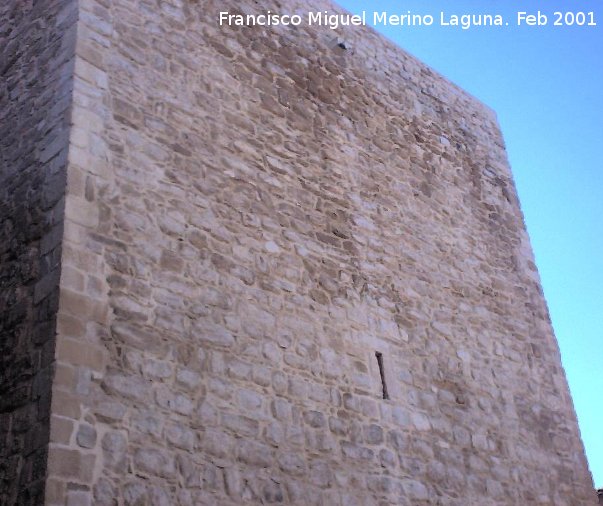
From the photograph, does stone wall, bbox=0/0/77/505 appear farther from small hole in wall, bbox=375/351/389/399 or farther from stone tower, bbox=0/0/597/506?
small hole in wall, bbox=375/351/389/399

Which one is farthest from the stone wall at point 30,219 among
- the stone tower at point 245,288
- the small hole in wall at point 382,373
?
the small hole in wall at point 382,373

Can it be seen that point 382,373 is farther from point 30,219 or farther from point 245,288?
point 30,219

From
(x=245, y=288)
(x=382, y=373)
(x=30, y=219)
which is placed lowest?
(x=382, y=373)

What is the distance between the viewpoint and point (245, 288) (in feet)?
16.4

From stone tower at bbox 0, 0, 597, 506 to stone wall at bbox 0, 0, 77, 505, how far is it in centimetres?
2

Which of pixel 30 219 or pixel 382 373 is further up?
pixel 30 219

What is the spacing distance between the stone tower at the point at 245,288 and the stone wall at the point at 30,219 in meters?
0.02

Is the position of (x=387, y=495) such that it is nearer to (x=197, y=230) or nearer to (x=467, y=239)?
(x=197, y=230)

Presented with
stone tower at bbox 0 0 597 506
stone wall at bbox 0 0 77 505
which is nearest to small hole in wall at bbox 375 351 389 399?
stone tower at bbox 0 0 597 506

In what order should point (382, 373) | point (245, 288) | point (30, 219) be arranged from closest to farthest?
point (30, 219) < point (245, 288) < point (382, 373)

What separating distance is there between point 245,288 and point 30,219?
1360 millimetres

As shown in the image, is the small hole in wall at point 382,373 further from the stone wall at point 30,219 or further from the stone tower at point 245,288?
the stone wall at point 30,219

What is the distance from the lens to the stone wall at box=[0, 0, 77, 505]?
3.73 m

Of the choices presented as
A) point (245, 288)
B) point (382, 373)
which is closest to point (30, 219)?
point (245, 288)
